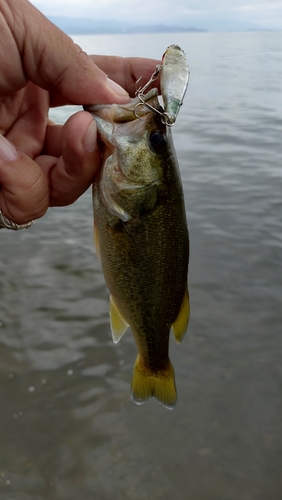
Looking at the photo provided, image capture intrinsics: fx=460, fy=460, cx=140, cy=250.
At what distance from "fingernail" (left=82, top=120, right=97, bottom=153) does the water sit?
267 cm

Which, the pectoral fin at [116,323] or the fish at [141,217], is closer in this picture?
the fish at [141,217]

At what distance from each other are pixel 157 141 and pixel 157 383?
63.3 inches

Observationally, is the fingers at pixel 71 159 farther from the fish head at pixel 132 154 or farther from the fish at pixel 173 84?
the fish at pixel 173 84

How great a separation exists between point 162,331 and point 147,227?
756 mm

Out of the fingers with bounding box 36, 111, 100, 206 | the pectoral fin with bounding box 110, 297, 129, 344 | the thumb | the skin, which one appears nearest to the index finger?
the fingers with bounding box 36, 111, 100, 206

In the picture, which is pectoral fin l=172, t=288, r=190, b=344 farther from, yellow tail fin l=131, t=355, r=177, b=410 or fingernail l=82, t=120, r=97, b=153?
fingernail l=82, t=120, r=97, b=153

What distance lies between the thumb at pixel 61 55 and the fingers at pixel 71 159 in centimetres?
14

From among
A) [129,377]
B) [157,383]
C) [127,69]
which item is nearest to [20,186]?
[127,69]

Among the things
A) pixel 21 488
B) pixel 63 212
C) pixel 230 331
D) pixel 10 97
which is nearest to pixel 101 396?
pixel 21 488

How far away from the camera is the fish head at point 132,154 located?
213 cm

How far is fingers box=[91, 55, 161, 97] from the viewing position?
2848mm

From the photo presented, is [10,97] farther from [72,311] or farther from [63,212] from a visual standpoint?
[63,212]

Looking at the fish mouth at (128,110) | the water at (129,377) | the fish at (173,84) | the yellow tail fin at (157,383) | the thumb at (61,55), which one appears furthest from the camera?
the water at (129,377)

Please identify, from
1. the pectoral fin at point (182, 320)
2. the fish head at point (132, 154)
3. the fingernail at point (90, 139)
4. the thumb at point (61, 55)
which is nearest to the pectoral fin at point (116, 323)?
the pectoral fin at point (182, 320)
